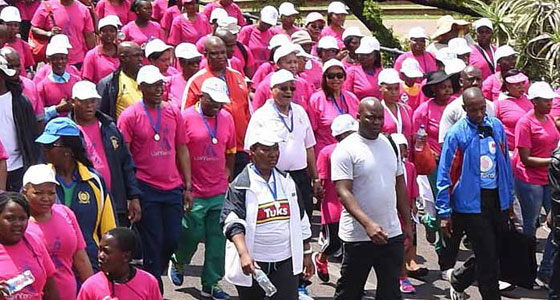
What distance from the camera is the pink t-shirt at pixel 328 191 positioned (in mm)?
9586

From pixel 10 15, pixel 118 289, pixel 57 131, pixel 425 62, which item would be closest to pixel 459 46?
pixel 425 62

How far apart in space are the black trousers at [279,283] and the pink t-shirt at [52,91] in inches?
128

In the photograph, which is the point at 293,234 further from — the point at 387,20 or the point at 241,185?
the point at 387,20

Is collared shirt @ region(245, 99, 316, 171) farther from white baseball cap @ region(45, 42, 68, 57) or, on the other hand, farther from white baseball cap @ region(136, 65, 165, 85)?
white baseball cap @ region(45, 42, 68, 57)

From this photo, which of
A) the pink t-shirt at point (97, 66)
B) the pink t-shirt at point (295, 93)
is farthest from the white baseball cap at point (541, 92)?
the pink t-shirt at point (97, 66)

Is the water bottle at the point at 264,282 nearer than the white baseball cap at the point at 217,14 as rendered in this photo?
Yes

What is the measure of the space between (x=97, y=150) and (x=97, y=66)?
2.80m

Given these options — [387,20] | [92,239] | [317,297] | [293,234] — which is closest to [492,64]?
[317,297]

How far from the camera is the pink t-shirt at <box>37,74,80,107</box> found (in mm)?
9844

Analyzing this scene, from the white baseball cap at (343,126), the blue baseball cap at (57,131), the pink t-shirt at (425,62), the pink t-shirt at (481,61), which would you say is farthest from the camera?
the pink t-shirt at (481,61)

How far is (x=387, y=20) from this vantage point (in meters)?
28.5

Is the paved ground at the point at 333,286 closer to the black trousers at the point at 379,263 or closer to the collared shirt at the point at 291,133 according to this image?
the collared shirt at the point at 291,133

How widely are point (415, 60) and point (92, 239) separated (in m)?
5.53

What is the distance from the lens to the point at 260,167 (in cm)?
742
